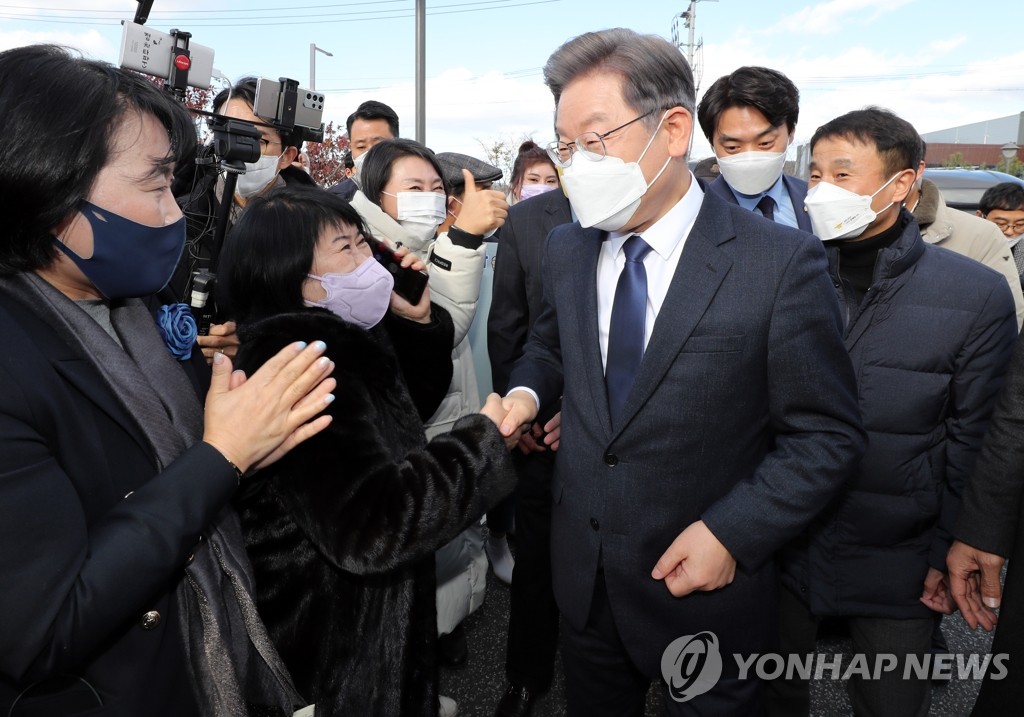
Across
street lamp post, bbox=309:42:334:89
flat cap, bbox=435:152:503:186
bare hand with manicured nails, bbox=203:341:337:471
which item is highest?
street lamp post, bbox=309:42:334:89

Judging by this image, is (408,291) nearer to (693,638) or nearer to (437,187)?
(437,187)

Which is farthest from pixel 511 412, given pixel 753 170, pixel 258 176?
pixel 258 176

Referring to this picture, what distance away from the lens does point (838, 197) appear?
2404mm

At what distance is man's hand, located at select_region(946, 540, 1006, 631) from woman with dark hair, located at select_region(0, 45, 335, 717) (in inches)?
71.8

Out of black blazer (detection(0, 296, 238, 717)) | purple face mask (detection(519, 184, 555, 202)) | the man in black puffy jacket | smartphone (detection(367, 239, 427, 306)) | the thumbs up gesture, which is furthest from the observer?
purple face mask (detection(519, 184, 555, 202))

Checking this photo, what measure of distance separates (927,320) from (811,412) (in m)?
0.80

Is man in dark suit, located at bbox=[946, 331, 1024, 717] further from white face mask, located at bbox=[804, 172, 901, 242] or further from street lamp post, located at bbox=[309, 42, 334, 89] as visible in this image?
street lamp post, located at bbox=[309, 42, 334, 89]

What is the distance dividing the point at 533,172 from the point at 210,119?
2011mm

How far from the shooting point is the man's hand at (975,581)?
1.89 meters

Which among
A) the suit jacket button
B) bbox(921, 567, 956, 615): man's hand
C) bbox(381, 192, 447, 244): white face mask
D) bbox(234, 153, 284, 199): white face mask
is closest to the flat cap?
bbox(381, 192, 447, 244): white face mask

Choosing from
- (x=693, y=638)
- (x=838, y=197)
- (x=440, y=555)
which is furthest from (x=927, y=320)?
(x=440, y=555)

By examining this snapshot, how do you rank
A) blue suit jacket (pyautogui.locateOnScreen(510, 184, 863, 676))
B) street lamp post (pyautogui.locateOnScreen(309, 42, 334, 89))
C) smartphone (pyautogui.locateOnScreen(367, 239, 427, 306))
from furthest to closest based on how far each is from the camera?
street lamp post (pyautogui.locateOnScreen(309, 42, 334, 89)) < smartphone (pyautogui.locateOnScreen(367, 239, 427, 306)) < blue suit jacket (pyautogui.locateOnScreen(510, 184, 863, 676))

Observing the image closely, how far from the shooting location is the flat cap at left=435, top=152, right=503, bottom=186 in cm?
375

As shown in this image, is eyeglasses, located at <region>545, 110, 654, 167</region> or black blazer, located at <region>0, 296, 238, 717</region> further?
eyeglasses, located at <region>545, 110, 654, 167</region>
